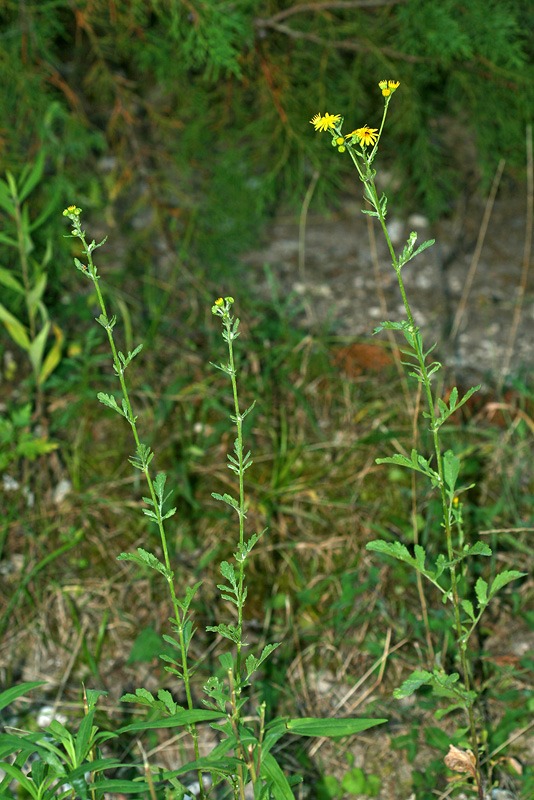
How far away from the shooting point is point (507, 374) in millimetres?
2633

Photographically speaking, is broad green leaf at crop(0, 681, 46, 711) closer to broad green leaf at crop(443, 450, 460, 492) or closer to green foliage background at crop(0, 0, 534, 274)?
broad green leaf at crop(443, 450, 460, 492)

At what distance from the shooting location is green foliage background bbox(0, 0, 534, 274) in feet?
8.82

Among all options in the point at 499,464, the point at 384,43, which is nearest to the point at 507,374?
the point at 499,464

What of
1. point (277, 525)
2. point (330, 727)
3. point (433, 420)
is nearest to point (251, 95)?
point (277, 525)

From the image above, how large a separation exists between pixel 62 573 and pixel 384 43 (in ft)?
7.62

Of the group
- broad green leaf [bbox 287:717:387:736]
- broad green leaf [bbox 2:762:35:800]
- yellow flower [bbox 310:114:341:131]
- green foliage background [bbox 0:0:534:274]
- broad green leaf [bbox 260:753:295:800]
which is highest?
yellow flower [bbox 310:114:341:131]

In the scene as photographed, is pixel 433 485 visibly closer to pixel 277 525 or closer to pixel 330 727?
pixel 330 727

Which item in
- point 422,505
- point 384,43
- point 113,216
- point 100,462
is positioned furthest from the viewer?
point 113,216

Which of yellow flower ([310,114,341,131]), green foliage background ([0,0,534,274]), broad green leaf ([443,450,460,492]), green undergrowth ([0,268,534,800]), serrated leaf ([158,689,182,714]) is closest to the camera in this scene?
yellow flower ([310,114,341,131])

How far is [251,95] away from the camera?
338 cm

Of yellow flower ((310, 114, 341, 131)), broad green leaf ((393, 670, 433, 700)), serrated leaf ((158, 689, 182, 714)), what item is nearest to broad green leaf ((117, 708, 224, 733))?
serrated leaf ((158, 689, 182, 714))

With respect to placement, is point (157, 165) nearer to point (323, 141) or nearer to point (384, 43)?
point (323, 141)

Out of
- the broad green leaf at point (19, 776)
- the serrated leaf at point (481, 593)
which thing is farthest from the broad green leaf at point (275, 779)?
the serrated leaf at point (481, 593)

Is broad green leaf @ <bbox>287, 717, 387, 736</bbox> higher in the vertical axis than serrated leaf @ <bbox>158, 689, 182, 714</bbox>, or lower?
higher
